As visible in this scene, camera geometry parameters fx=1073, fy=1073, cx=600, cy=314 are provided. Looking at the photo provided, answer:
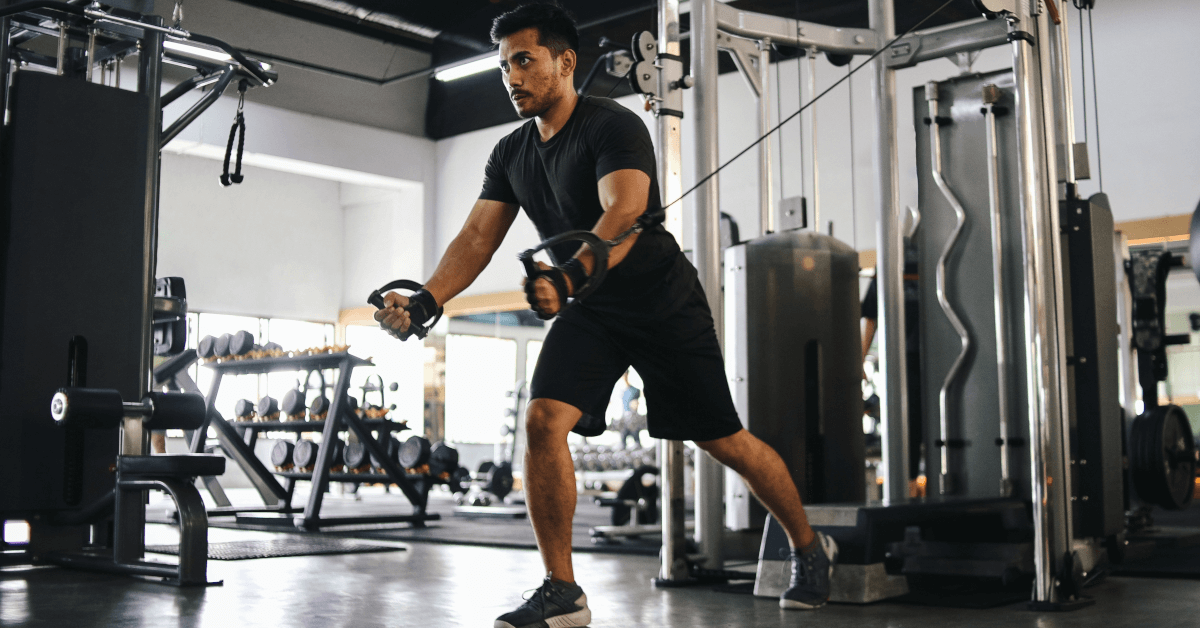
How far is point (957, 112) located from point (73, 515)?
3201mm

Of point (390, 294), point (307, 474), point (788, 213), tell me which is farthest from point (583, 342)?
point (307, 474)

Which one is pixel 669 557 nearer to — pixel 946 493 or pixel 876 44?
pixel 946 493

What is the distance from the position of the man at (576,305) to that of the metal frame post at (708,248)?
2.58 feet

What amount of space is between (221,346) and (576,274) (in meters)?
5.76

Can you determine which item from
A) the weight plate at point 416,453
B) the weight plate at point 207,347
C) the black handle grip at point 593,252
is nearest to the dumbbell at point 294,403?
the weight plate at point 207,347

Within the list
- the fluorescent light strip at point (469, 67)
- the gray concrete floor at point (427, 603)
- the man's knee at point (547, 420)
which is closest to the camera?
the man's knee at point (547, 420)

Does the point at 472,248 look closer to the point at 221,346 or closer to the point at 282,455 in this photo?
the point at 282,455

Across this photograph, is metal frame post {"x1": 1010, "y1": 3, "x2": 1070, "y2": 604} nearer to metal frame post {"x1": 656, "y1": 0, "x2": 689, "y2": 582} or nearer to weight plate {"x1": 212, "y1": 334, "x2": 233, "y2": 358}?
metal frame post {"x1": 656, "y1": 0, "x2": 689, "y2": 582}

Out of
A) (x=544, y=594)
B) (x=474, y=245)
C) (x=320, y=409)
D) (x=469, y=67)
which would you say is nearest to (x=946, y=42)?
(x=474, y=245)

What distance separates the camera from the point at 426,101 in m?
13.4

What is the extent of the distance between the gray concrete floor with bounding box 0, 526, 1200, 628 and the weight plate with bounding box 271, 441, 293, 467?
9.78ft

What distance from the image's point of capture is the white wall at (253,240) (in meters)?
13.0

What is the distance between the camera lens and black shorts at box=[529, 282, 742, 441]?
2137 millimetres

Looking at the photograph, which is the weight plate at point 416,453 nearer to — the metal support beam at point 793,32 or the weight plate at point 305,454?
the weight plate at point 305,454
